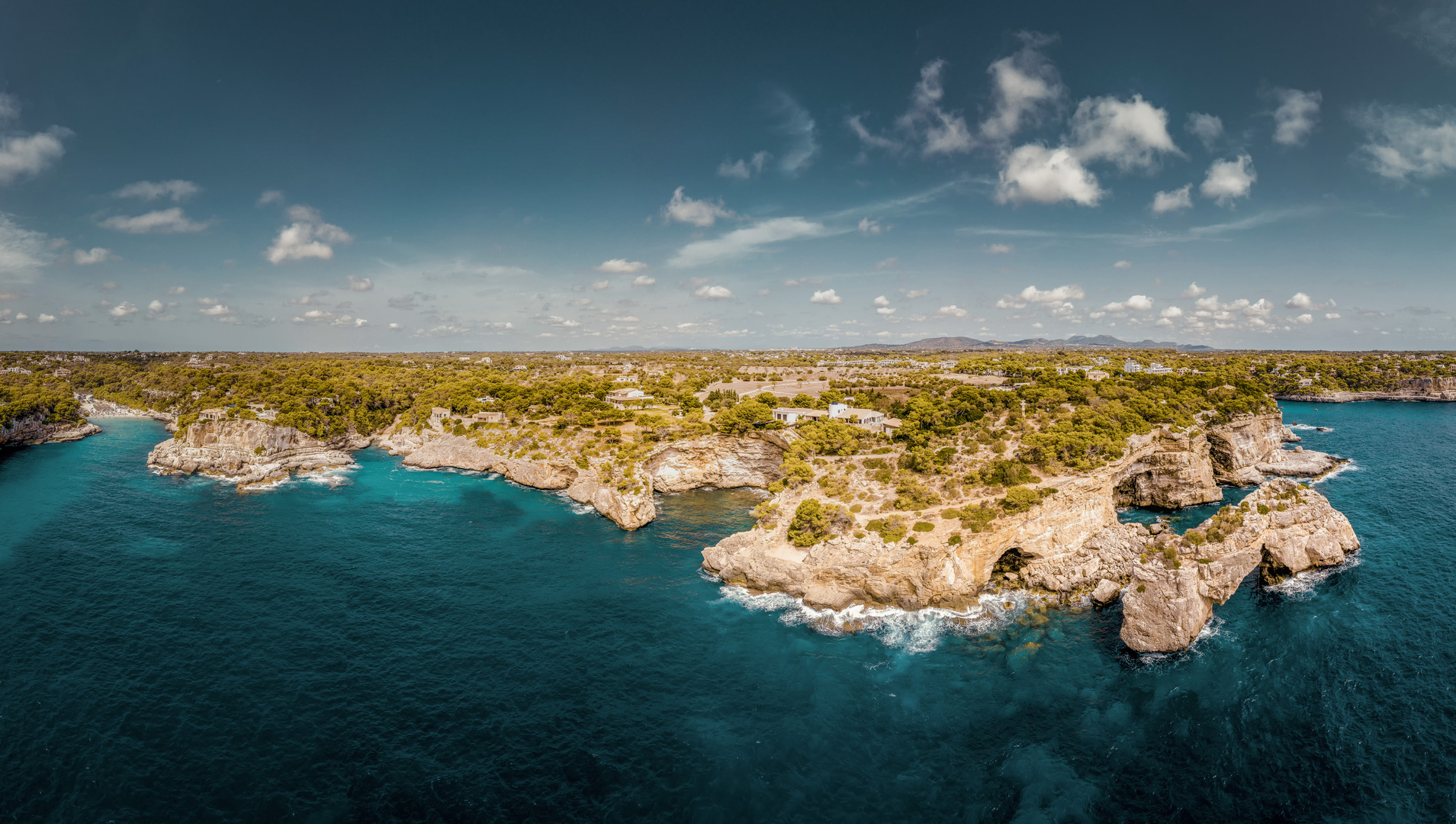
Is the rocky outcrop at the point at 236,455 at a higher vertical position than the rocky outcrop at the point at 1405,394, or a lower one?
lower

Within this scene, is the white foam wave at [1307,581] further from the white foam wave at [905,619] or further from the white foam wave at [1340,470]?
the white foam wave at [1340,470]

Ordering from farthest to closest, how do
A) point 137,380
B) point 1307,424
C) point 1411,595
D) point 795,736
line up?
point 137,380 < point 1307,424 < point 1411,595 < point 795,736

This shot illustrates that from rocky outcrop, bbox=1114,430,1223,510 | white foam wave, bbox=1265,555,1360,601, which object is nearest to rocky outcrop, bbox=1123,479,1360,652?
white foam wave, bbox=1265,555,1360,601

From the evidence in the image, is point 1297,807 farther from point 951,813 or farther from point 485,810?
point 485,810

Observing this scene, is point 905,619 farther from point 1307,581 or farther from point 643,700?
point 1307,581

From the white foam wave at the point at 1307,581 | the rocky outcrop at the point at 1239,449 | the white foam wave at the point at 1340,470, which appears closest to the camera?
the white foam wave at the point at 1307,581

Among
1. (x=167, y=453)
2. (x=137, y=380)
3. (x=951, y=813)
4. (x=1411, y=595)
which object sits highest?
(x=137, y=380)

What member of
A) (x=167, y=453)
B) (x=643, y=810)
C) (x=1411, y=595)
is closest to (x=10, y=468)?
(x=167, y=453)

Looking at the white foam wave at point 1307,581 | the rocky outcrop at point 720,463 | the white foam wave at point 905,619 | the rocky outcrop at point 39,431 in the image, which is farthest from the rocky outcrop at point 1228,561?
the rocky outcrop at point 39,431
